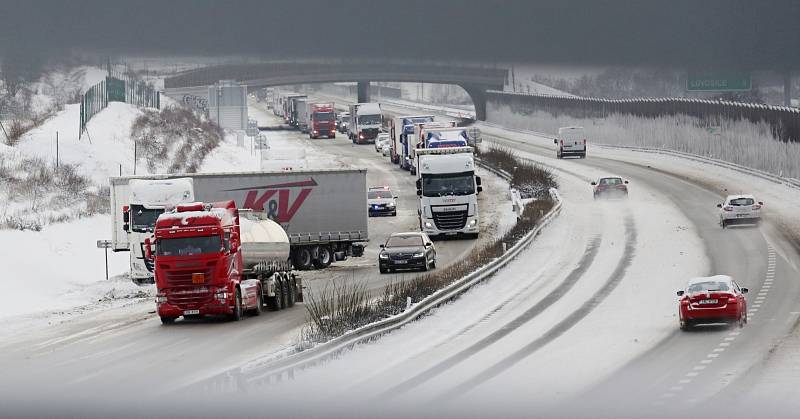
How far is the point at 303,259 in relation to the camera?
53281 mm

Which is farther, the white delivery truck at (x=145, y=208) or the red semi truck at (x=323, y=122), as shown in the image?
the red semi truck at (x=323, y=122)

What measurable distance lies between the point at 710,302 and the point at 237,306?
12.6 m

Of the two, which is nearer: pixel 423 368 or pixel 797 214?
pixel 423 368

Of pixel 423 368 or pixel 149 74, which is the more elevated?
pixel 149 74

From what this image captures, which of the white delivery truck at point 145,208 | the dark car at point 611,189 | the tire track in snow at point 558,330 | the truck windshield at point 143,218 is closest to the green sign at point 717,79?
the tire track in snow at point 558,330

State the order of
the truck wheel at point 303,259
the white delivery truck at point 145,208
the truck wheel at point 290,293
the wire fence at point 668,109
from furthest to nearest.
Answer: the wire fence at point 668,109, the truck wheel at point 303,259, the white delivery truck at point 145,208, the truck wheel at point 290,293

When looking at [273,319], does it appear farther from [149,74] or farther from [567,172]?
[567,172]

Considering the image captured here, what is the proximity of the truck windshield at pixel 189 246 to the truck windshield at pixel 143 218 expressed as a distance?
1151 cm

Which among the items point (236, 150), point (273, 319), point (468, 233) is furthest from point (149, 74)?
point (236, 150)

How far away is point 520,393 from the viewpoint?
22797 mm

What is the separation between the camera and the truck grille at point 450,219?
201 ft

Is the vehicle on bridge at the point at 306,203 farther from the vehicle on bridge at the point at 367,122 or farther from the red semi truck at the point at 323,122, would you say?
the red semi truck at the point at 323,122

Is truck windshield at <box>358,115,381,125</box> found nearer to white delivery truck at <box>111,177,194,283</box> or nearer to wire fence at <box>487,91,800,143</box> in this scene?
wire fence at <box>487,91,800,143</box>

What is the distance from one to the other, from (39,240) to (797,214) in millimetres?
38353
